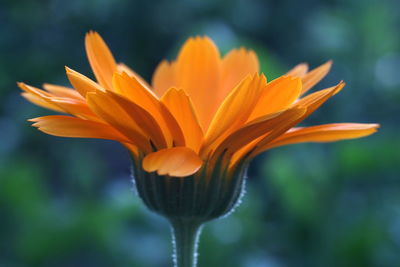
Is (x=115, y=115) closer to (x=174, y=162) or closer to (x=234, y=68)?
(x=174, y=162)

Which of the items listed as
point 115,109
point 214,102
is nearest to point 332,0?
point 214,102

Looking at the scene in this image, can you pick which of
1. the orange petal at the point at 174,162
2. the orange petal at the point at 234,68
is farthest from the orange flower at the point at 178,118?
the orange petal at the point at 234,68

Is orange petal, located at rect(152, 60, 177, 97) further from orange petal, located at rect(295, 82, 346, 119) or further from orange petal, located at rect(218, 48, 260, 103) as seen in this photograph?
A: orange petal, located at rect(295, 82, 346, 119)

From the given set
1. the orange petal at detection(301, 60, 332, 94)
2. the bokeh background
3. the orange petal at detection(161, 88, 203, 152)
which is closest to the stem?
the orange petal at detection(161, 88, 203, 152)

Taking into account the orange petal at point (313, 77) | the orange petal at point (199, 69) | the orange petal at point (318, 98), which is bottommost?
the orange petal at point (318, 98)

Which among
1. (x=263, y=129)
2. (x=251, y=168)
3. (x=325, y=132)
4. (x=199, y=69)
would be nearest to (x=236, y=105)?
(x=263, y=129)

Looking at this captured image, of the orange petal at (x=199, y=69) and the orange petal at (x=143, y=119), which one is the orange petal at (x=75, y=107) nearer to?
the orange petal at (x=143, y=119)
